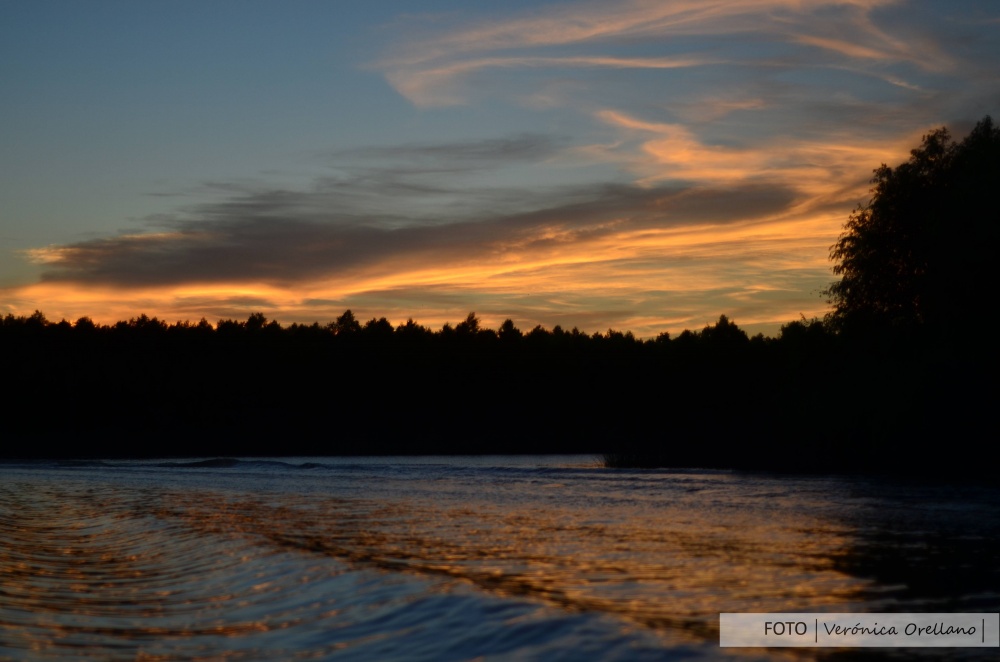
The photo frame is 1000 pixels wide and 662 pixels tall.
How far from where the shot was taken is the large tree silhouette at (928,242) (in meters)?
35.0

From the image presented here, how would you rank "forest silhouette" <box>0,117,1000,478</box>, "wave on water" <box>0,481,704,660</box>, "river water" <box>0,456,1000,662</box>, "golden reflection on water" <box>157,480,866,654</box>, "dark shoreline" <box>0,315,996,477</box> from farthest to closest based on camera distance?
"dark shoreline" <box>0,315,996,477</box>, "forest silhouette" <box>0,117,1000,478</box>, "golden reflection on water" <box>157,480,866,654</box>, "river water" <box>0,456,1000,662</box>, "wave on water" <box>0,481,704,660</box>

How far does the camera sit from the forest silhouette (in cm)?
3453

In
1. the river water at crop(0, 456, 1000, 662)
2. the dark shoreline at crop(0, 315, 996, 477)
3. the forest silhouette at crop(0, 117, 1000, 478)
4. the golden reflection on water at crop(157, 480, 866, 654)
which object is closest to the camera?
the river water at crop(0, 456, 1000, 662)

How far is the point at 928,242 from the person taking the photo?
36.9m

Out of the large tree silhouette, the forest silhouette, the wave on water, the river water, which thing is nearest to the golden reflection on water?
the river water

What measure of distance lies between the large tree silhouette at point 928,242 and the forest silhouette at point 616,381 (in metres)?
0.08

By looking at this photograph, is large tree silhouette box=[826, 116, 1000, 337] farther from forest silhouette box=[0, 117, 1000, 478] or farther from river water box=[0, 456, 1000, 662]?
river water box=[0, 456, 1000, 662]

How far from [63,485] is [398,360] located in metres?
78.0

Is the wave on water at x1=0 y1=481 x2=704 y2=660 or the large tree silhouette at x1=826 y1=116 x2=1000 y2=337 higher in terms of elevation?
the large tree silhouette at x1=826 y1=116 x2=1000 y2=337

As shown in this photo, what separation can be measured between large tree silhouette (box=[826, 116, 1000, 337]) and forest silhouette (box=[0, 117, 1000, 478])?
0.08 meters

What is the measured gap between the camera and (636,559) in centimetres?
1222

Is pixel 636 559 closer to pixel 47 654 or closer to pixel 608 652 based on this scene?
pixel 608 652

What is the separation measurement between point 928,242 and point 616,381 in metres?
67.1

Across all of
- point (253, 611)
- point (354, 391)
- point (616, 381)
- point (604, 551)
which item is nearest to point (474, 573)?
point (604, 551)
